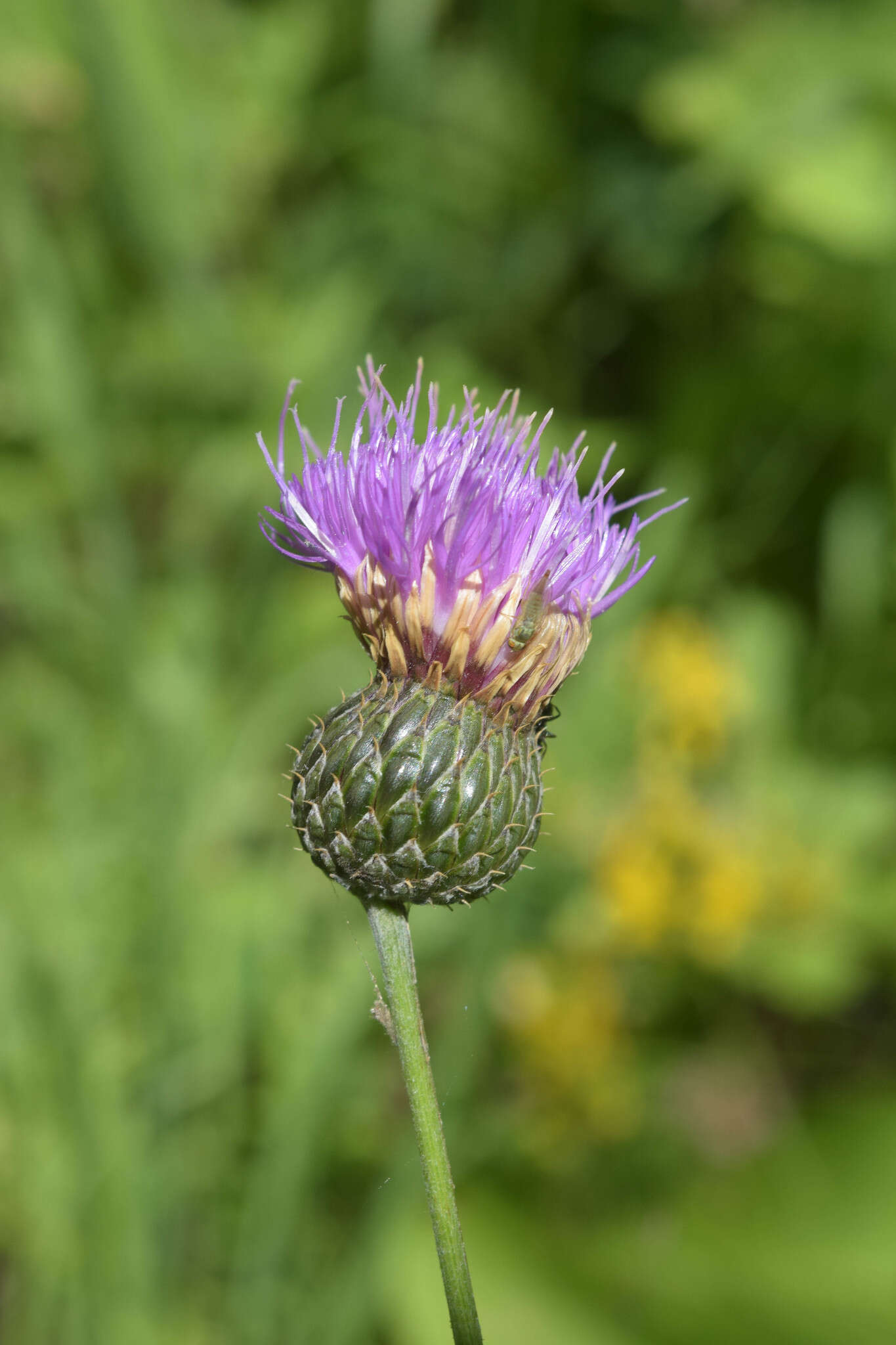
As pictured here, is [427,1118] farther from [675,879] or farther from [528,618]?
[675,879]

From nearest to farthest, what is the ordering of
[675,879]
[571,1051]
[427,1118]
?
1. [427,1118]
2. [571,1051]
3. [675,879]

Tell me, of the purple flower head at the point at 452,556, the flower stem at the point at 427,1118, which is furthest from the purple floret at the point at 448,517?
the flower stem at the point at 427,1118

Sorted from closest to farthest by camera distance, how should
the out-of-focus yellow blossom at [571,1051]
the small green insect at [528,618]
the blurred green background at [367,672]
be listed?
the small green insect at [528,618] → the blurred green background at [367,672] → the out-of-focus yellow blossom at [571,1051]

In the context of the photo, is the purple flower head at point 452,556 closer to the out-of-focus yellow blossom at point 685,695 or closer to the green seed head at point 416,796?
the green seed head at point 416,796

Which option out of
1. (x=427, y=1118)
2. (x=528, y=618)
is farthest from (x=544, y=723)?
(x=427, y=1118)

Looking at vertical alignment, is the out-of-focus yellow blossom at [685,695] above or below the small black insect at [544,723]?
above

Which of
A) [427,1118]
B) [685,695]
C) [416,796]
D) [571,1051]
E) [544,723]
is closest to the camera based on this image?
[427,1118]
